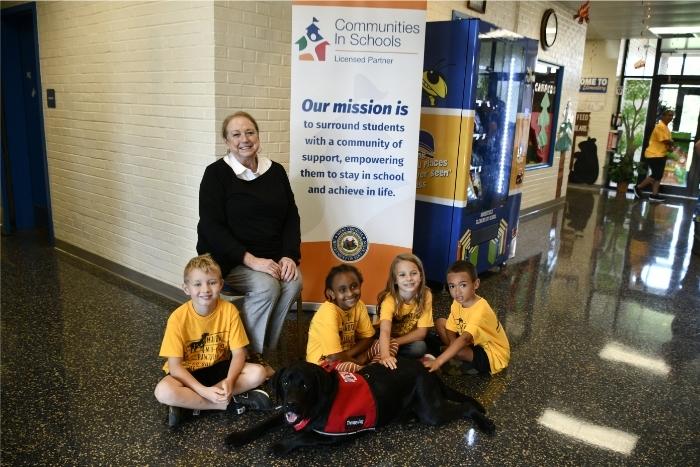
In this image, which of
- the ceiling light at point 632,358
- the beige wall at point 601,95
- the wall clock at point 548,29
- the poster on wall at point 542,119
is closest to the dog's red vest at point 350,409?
the ceiling light at point 632,358

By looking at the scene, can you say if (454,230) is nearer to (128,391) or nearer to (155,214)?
(155,214)

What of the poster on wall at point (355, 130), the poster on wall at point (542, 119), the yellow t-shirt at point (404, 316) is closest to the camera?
the yellow t-shirt at point (404, 316)

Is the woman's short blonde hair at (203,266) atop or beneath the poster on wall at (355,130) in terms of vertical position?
beneath

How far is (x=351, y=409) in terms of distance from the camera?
7.18 ft

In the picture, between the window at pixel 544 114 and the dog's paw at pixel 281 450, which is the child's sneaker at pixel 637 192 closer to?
the window at pixel 544 114

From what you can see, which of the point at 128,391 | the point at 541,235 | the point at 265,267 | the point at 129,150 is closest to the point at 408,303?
the point at 265,267

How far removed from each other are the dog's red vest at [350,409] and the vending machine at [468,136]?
1978 mm

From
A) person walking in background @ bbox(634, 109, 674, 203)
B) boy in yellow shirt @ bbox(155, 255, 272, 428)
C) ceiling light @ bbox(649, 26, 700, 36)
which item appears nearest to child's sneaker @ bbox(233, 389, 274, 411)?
boy in yellow shirt @ bbox(155, 255, 272, 428)

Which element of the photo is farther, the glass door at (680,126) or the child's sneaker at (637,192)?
the glass door at (680,126)

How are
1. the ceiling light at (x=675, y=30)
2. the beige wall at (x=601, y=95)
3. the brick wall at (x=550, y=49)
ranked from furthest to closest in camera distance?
1. the beige wall at (x=601, y=95)
2. the ceiling light at (x=675, y=30)
3. the brick wall at (x=550, y=49)

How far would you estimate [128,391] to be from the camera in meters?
2.59

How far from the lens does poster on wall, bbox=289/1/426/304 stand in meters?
3.17

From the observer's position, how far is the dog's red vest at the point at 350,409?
2.15 metres

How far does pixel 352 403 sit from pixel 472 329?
90 centimetres
